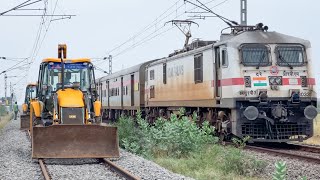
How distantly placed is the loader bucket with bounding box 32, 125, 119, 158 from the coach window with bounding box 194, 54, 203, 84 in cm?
618

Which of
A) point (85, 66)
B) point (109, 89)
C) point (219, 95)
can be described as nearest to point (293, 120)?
point (219, 95)

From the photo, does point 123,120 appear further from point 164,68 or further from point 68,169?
point 68,169

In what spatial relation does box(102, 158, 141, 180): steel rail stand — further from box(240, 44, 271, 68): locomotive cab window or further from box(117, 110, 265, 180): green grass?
box(240, 44, 271, 68): locomotive cab window

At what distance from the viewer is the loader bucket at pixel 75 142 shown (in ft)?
42.0

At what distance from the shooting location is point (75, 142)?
12992 mm

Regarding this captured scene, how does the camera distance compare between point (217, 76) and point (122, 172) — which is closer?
point (122, 172)

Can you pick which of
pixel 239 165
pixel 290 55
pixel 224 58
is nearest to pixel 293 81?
pixel 290 55

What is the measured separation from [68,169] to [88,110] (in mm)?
2813

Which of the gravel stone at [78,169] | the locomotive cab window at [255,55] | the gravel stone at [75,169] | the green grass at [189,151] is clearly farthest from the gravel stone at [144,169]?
the locomotive cab window at [255,55]

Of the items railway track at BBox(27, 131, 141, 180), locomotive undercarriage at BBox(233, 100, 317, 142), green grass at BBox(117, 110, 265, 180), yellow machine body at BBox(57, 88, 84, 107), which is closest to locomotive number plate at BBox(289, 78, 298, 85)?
locomotive undercarriage at BBox(233, 100, 317, 142)

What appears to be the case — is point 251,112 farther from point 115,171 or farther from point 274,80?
point 115,171

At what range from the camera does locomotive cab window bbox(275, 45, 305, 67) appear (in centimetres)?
1659

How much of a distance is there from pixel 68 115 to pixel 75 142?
1166 millimetres

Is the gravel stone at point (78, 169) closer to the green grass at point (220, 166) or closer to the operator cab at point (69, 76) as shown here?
the green grass at point (220, 166)
